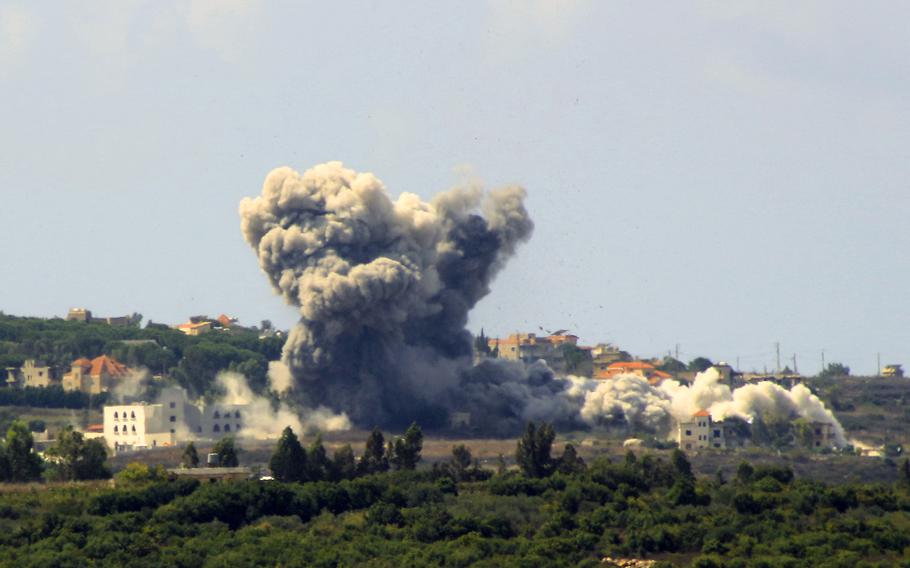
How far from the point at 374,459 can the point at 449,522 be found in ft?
80.2

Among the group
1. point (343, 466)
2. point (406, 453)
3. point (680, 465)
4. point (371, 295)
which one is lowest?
point (680, 465)

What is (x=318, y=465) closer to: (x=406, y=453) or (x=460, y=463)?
(x=406, y=453)

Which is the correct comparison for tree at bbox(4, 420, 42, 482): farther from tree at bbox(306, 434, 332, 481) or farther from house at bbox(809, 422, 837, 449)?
house at bbox(809, 422, 837, 449)

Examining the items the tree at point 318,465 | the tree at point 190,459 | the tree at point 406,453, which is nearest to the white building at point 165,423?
the tree at point 190,459

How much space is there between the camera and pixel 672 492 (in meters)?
123

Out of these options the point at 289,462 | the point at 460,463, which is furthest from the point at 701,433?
the point at 289,462

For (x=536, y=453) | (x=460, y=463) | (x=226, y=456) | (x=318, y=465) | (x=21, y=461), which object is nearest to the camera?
(x=21, y=461)

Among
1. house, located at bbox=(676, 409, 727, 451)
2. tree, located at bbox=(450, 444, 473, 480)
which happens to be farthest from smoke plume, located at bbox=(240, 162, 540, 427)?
tree, located at bbox=(450, 444, 473, 480)

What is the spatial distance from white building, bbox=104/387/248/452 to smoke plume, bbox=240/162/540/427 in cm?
551

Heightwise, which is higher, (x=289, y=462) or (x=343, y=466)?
(x=289, y=462)

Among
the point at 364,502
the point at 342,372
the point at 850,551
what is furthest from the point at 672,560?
the point at 342,372

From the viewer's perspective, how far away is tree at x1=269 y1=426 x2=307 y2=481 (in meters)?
129

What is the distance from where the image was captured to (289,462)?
12950 cm

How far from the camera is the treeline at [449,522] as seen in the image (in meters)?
106
